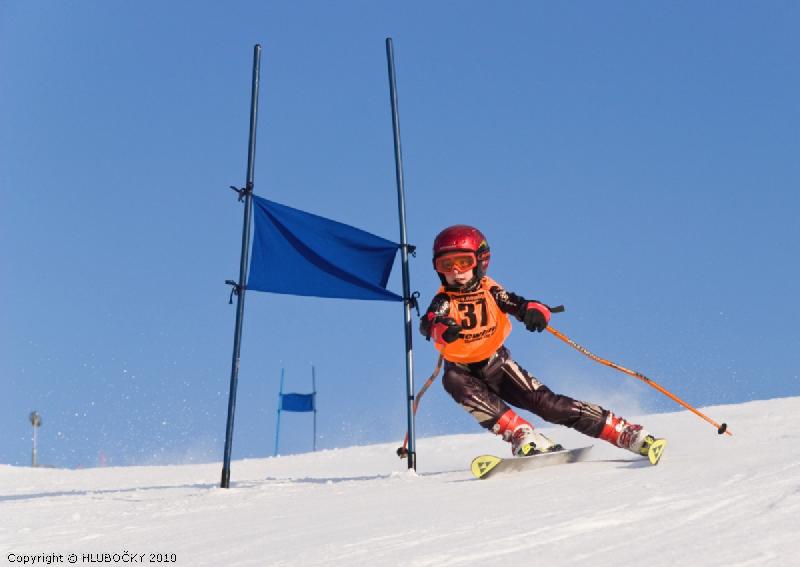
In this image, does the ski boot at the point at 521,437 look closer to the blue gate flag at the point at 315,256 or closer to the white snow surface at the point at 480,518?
the white snow surface at the point at 480,518

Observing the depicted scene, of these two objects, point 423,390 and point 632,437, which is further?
point 423,390

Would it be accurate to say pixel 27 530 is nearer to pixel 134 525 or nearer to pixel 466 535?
pixel 134 525

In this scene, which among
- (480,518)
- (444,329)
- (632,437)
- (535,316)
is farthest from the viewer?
(535,316)

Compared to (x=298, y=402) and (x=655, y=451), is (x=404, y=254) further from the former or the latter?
(x=298, y=402)

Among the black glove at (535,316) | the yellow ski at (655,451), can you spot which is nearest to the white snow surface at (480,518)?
the yellow ski at (655,451)

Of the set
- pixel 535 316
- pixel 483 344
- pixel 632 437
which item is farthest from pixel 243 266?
pixel 632 437

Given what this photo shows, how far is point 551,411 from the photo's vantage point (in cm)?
563

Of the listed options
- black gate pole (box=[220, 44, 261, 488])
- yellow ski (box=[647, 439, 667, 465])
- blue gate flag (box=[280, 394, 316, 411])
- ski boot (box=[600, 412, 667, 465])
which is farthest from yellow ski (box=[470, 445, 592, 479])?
blue gate flag (box=[280, 394, 316, 411])

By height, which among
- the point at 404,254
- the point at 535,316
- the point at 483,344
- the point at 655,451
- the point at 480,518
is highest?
the point at 404,254

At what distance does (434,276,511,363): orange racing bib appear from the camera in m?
5.66

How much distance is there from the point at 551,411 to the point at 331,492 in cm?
147

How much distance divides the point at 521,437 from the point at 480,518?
2071mm

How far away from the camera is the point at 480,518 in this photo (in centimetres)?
341

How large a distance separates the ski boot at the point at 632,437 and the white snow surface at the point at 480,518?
90 mm
